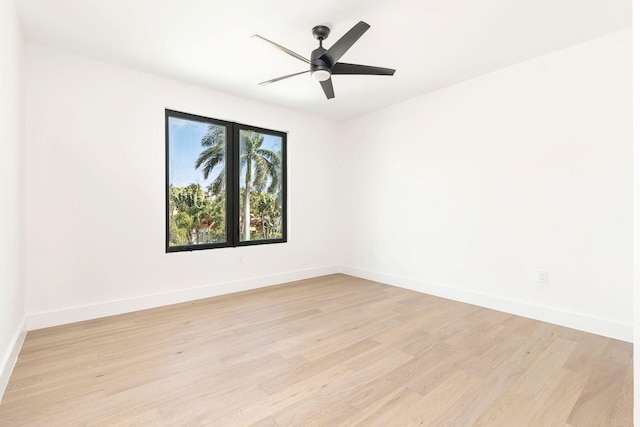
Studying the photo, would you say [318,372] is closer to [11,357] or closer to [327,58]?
[11,357]

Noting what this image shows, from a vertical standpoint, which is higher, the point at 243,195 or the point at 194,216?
the point at 243,195

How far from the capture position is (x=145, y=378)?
6.42 feet

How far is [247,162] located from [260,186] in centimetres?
39

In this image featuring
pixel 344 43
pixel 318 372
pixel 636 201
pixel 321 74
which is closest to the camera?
pixel 636 201

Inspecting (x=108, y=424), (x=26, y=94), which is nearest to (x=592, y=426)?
(x=108, y=424)

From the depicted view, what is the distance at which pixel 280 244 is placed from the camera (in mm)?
4523

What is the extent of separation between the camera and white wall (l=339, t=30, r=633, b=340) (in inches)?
103

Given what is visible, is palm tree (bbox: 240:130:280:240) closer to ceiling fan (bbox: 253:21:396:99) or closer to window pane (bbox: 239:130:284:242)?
window pane (bbox: 239:130:284:242)

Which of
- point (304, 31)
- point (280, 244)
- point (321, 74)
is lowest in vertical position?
point (280, 244)

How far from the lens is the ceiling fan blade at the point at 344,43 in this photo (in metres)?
2.11

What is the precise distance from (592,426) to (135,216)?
3.89m

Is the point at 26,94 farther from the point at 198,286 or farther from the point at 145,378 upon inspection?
the point at 145,378

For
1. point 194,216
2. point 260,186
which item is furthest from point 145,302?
point 260,186

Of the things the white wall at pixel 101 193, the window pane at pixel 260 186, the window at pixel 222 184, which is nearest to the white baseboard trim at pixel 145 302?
the white wall at pixel 101 193
